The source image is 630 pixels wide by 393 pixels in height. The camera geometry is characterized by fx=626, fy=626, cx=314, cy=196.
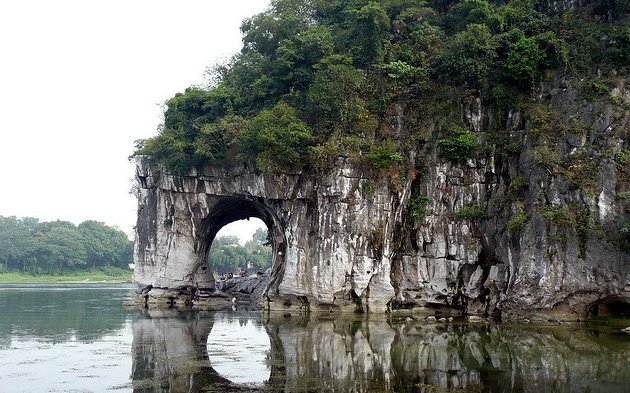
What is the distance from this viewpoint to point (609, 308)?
2455 centimetres

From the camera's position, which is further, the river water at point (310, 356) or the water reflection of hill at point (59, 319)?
the water reflection of hill at point (59, 319)

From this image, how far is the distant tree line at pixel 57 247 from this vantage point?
72.3 metres

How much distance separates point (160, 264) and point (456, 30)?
20657 mm

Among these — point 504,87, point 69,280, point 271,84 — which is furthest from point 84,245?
point 504,87

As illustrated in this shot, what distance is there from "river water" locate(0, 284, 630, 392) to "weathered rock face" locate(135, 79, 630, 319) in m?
2.13

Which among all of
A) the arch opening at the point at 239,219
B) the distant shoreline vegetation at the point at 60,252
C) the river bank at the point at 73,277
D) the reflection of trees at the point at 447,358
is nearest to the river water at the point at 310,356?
the reflection of trees at the point at 447,358

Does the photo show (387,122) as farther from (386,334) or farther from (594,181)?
(386,334)

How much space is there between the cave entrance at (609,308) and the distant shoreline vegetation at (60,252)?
205ft

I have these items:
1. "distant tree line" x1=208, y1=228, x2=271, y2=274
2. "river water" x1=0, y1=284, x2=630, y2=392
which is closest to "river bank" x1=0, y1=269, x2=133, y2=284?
"distant tree line" x1=208, y1=228, x2=271, y2=274

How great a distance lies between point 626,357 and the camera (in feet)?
52.8

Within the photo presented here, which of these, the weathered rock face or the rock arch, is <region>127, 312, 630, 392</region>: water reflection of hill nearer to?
the weathered rock face

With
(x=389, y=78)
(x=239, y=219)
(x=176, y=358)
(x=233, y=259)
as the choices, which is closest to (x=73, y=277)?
(x=233, y=259)

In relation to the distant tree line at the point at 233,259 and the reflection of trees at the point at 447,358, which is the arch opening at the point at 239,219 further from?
the distant tree line at the point at 233,259

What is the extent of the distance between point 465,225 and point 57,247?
57347mm
